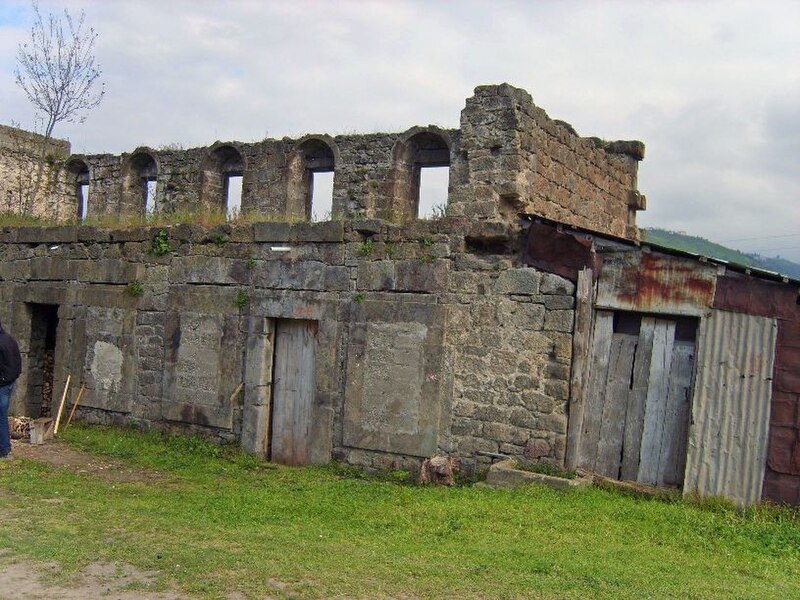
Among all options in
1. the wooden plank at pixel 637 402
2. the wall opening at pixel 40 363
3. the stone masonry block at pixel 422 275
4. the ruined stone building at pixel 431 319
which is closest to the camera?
the ruined stone building at pixel 431 319

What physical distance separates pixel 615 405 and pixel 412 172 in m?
5.41

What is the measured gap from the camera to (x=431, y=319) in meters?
9.94

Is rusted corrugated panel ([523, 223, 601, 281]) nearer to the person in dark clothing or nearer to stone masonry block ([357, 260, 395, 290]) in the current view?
stone masonry block ([357, 260, 395, 290])

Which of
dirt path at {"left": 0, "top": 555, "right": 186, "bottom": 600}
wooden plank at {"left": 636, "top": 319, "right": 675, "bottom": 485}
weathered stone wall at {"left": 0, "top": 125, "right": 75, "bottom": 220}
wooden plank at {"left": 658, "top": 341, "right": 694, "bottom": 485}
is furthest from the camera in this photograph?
weathered stone wall at {"left": 0, "top": 125, "right": 75, "bottom": 220}

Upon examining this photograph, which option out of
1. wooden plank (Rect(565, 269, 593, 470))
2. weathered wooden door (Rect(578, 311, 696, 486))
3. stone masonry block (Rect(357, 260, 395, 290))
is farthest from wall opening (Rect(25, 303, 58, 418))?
weathered wooden door (Rect(578, 311, 696, 486))

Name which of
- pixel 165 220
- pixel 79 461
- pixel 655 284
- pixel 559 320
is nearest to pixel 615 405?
pixel 559 320

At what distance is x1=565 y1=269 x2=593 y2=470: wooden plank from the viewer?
8961 mm

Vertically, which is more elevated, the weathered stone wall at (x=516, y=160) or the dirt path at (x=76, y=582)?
the weathered stone wall at (x=516, y=160)

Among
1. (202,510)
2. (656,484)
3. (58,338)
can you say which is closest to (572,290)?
(656,484)

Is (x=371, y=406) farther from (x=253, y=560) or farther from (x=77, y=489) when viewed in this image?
(x=253, y=560)

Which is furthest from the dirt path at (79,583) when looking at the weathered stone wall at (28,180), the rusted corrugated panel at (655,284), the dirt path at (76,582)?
the weathered stone wall at (28,180)

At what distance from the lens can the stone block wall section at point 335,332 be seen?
30.9 feet

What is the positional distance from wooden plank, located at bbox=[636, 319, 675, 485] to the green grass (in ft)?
1.80

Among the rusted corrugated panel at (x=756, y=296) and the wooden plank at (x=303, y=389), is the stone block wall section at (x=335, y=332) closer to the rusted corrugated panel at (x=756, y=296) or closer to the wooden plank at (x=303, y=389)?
the wooden plank at (x=303, y=389)
